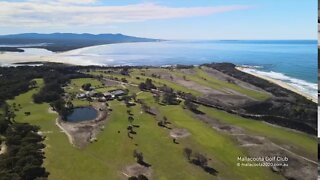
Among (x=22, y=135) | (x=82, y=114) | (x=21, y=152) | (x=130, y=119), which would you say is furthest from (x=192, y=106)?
(x=21, y=152)

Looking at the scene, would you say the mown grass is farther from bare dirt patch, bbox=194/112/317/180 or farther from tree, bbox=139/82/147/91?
bare dirt patch, bbox=194/112/317/180

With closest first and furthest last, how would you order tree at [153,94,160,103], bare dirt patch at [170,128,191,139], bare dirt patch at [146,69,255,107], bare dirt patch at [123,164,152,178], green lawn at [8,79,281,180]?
bare dirt patch at [123,164,152,178], green lawn at [8,79,281,180], bare dirt patch at [170,128,191,139], tree at [153,94,160,103], bare dirt patch at [146,69,255,107]

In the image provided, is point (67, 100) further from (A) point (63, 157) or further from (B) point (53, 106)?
(A) point (63, 157)

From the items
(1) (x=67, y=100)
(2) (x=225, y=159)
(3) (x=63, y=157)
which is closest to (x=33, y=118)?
(1) (x=67, y=100)

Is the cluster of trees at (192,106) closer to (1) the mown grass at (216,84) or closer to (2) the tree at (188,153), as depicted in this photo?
(1) the mown grass at (216,84)

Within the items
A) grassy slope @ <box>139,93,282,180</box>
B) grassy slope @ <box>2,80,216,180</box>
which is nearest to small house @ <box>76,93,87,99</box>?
grassy slope @ <box>2,80,216,180</box>

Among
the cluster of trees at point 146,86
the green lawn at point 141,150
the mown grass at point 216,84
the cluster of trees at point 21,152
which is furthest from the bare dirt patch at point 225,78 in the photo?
the cluster of trees at point 21,152

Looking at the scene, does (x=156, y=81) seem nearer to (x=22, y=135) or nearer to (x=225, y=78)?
(x=225, y=78)
